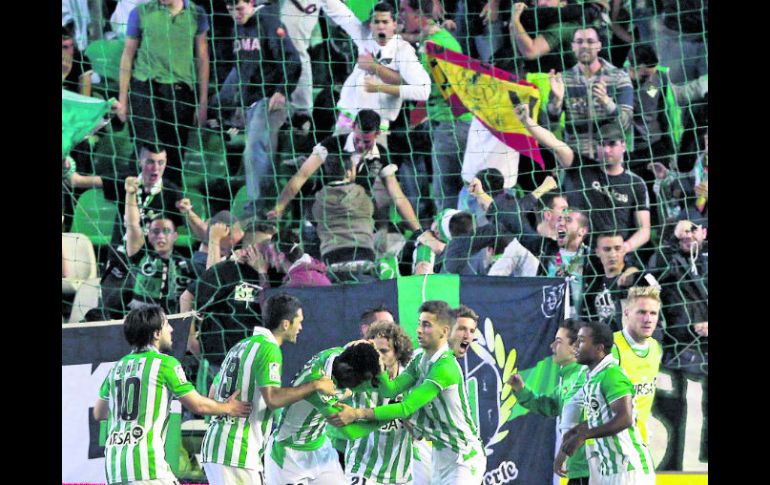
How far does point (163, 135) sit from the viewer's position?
12.0 m


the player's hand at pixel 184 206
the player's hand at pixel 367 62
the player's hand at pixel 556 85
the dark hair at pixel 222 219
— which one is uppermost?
the player's hand at pixel 367 62

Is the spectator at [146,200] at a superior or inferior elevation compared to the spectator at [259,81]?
inferior

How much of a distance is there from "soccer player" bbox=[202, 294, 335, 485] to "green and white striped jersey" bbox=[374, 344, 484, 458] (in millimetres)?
733

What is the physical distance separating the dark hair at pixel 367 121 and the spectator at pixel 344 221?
0.39 meters

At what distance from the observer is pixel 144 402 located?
724cm

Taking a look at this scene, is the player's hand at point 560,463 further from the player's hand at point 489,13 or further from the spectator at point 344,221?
the player's hand at point 489,13

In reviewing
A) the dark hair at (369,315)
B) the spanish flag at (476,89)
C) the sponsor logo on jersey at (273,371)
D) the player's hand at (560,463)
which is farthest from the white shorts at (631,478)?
the spanish flag at (476,89)

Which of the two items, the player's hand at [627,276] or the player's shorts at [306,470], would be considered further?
the player's hand at [627,276]

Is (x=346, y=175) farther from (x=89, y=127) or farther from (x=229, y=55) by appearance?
(x=89, y=127)

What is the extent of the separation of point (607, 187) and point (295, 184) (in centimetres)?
296

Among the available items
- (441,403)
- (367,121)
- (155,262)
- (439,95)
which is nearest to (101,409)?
(441,403)

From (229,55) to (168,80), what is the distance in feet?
2.13

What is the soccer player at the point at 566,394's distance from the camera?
8.31m

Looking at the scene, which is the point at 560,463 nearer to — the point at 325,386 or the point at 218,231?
the point at 325,386
